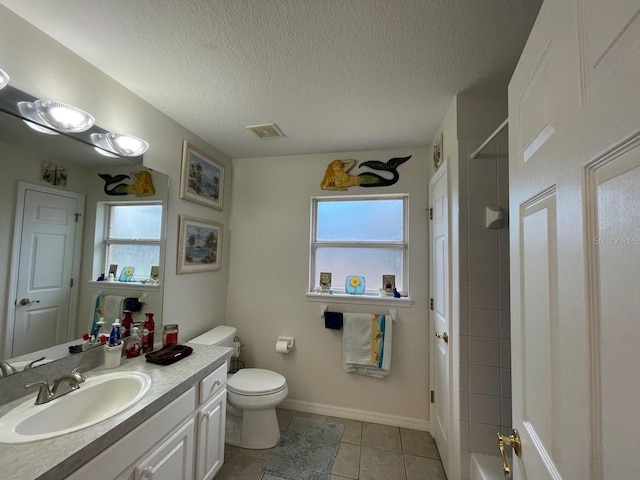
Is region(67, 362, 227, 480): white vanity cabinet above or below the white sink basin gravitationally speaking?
below

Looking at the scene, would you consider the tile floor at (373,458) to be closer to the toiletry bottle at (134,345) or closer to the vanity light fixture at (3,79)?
the toiletry bottle at (134,345)

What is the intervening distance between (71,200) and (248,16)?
1199 mm

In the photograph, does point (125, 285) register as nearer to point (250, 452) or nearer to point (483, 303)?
point (250, 452)

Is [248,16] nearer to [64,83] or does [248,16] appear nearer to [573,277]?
[64,83]

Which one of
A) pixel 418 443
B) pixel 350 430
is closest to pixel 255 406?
pixel 350 430

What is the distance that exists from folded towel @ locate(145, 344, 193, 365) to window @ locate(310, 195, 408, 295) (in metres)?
1.18

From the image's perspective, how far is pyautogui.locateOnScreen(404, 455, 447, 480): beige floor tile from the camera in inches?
64.8

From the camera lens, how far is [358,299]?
2.26 metres

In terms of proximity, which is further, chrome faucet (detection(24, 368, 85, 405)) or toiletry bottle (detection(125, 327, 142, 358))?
toiletry bottle (detection(125, 327, 142, 358))

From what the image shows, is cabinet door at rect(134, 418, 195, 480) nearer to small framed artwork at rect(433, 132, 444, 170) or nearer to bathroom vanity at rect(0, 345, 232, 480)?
bathroom vanity at rect(0, 345, 232, 480)

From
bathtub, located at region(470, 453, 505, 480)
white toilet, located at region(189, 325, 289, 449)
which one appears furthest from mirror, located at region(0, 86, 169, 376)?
bathtub, located at region(470, 453, 505, 480)

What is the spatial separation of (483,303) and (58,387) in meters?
2.05

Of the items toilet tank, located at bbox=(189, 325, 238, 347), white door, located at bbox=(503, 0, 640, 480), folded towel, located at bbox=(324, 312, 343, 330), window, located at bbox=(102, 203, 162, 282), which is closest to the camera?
white door, located at bbox=(503, 0, 640, 480)

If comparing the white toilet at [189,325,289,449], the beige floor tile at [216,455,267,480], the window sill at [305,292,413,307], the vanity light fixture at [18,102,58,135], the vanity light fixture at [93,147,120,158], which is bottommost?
the beige floor tile at [216,455,267,480]
